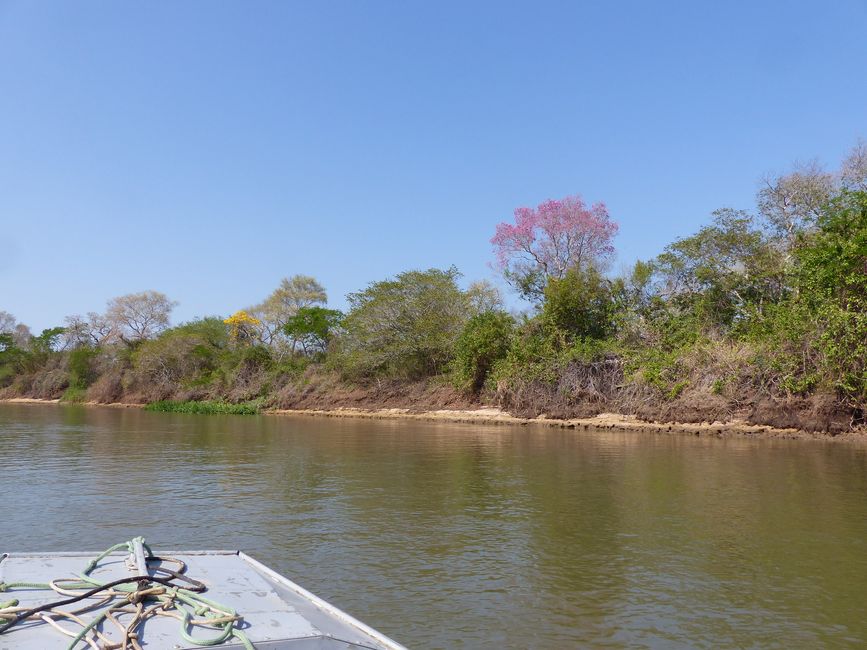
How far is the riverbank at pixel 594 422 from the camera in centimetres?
2056

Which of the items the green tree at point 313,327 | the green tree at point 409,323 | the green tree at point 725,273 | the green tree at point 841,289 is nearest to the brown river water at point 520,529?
the green tree at point 841,289

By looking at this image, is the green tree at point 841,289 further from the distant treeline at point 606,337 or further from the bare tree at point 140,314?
the bare tree at point 140,314

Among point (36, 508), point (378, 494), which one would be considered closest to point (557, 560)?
point (378, 494)

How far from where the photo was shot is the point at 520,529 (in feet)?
28.9

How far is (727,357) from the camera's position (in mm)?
23312

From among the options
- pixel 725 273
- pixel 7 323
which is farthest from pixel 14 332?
pixel 725 273

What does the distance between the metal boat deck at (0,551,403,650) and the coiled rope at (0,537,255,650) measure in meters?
0.04

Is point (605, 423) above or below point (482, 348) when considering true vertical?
below

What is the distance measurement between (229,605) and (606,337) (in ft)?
91.1

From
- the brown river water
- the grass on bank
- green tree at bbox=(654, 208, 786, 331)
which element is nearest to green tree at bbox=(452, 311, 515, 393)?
green tree at bbox=(654, 208, 786, 331)

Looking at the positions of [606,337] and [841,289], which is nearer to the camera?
[841,289]

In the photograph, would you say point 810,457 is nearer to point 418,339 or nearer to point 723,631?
point 723,631

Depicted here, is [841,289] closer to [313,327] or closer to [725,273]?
[725,273]

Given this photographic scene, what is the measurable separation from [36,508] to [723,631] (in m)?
9.59
